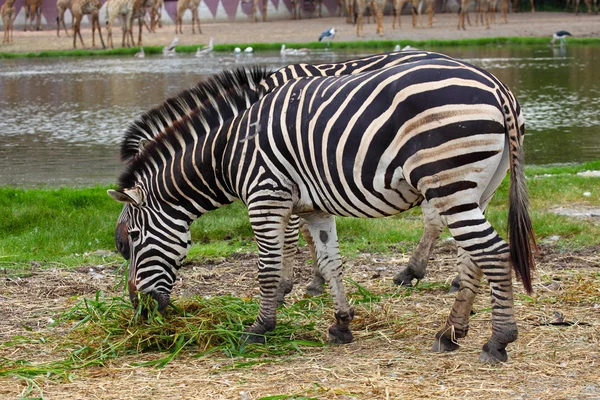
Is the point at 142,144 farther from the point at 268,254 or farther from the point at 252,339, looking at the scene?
the point at 252,339

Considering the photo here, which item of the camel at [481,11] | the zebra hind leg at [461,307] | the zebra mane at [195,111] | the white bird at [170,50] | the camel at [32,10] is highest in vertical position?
the camel at [32,10]

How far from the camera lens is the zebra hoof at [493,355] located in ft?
16.3

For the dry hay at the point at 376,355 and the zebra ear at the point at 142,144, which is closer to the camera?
the dry hay at the point at 376,355

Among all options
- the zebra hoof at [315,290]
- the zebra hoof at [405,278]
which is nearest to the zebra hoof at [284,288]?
the zebra hoof at [315,290]

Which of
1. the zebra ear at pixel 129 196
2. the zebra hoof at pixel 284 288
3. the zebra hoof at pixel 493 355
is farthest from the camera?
the zebra hoof at pixel 284 288

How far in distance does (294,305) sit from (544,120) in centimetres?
1192

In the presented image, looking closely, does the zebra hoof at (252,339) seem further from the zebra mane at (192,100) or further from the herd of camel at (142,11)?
the herd of camel at (142,11)

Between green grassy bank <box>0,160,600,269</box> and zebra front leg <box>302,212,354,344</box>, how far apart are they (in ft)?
7.24

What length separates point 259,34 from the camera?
40188mm

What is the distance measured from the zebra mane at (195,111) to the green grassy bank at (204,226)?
2.29 metres

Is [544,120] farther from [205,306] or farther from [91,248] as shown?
[205,306]

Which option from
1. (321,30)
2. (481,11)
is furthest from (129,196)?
(481,11)

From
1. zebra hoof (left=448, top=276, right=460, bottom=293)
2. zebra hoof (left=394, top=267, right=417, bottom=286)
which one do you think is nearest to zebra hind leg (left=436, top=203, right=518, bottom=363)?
zebra hoof (left=448, top=276, right=460, bottom=293)

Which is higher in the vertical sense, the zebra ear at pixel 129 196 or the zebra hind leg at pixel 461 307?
the zebra ear at pixel 129 196
